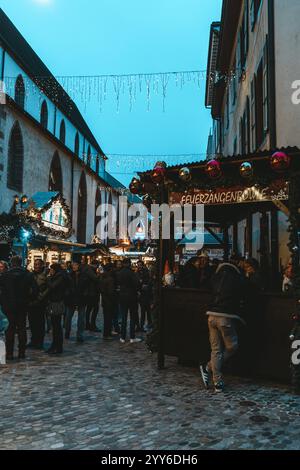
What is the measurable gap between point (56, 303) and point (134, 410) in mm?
4406

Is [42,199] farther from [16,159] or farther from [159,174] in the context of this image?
[159,174]

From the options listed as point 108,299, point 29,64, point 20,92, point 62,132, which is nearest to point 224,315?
point 108,299

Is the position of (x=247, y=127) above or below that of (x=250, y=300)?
above

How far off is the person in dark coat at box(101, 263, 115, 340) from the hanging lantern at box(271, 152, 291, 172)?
625 cm

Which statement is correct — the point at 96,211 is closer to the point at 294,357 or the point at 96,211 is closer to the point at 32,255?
the point at 32,255

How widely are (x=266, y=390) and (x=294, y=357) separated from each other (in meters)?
0.70

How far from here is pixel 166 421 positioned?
5.24 metres

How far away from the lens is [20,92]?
2544cm

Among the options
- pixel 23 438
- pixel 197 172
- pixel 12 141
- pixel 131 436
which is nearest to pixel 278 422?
pixel 131 436

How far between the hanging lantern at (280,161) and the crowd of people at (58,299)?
16.0ft

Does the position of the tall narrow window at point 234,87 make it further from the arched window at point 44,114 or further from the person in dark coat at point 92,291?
the arched window at point 44,114

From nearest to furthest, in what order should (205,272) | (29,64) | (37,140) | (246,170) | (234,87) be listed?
(246,170)
(205,272)
(234,87)
(37,140)
(29,64)

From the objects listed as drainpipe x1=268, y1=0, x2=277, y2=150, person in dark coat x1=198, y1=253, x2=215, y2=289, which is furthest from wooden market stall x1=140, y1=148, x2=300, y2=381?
drainpipe x1=268, y1=0, x2=277, y2=150

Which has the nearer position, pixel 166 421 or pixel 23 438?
pixel 23 438
